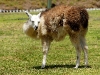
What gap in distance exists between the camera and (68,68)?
13.0 m

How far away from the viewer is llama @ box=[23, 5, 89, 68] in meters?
13.1

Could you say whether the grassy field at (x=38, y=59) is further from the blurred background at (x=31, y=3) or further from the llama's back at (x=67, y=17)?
the blurred background at (x=31, y=3)

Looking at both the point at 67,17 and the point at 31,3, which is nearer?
the point at 67,17

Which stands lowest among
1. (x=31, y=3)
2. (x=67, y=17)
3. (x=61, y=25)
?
(x=31, y=3)

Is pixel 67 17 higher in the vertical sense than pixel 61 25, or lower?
higher

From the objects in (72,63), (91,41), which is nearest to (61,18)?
(72,63)

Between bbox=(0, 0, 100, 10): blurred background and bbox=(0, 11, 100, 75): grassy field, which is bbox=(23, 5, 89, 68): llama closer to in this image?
bbox=(0, 11, 100, 75): grassy field

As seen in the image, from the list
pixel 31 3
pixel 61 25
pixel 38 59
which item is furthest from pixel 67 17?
pixel 31 3

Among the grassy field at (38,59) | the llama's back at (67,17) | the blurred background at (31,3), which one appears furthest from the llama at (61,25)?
the blurred background at (31,3)

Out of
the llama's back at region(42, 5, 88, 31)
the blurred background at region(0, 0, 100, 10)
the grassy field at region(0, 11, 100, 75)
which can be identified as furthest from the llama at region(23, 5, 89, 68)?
the blurred background at region(0, 0, 100, 10)

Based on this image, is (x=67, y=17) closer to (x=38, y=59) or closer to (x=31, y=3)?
(x=38, y=59)

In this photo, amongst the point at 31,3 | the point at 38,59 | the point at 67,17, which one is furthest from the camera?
the point at 31,3

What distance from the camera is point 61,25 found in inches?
519

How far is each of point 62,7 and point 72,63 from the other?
7.75ft
